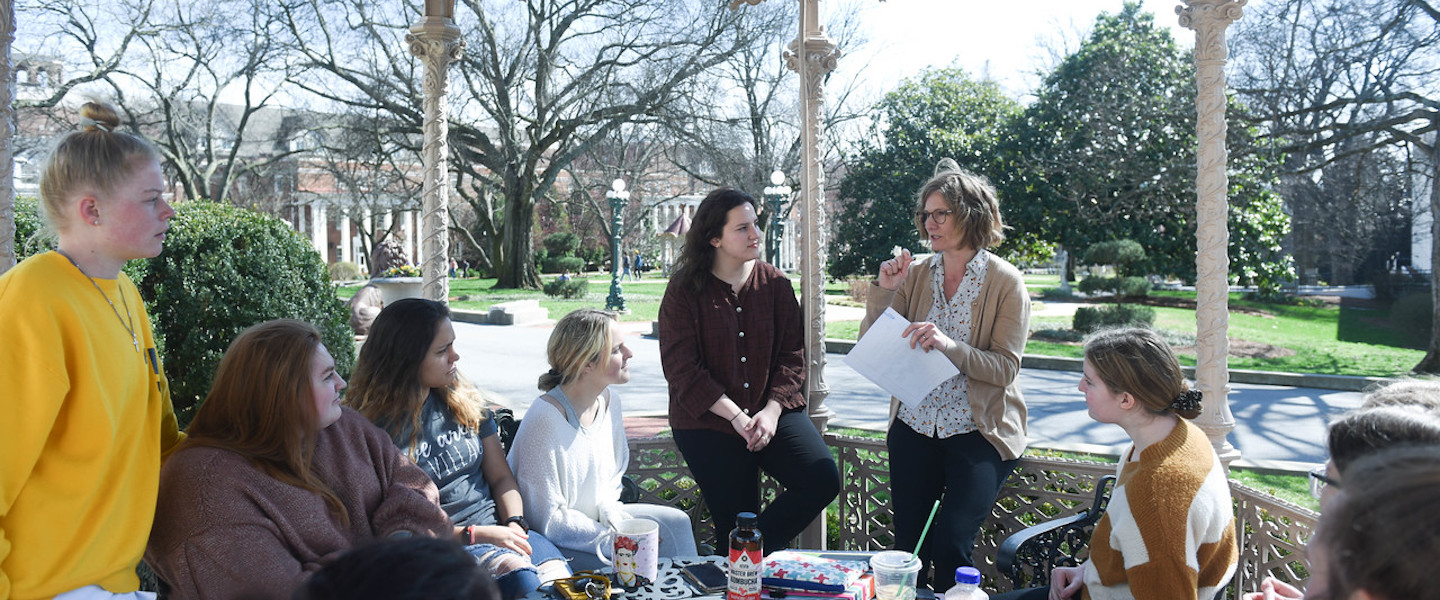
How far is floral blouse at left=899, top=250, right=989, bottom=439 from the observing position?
3459 mm

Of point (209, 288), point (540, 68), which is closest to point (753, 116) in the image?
point (540, 68)

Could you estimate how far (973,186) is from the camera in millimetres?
3498

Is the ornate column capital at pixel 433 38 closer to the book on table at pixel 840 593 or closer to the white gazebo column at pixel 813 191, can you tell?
the white gazebo column at pixel 813 191

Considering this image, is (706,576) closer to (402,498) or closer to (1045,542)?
(402,498)

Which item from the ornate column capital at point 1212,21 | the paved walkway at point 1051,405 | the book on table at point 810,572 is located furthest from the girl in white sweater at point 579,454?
the paved walkway at point 1051,405

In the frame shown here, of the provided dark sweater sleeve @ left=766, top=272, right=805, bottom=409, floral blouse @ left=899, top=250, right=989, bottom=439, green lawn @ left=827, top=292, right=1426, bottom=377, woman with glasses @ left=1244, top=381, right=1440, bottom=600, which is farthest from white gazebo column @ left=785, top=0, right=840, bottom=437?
green lawn @ left=827, top=292, right=1426, bottom=377

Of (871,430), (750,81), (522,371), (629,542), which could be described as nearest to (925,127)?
(750,81)

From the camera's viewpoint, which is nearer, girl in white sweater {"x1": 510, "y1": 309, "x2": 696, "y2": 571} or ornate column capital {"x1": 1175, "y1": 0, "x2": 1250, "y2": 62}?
girl in white sweater {"x1": 510, "y1": 309, "x2": 696, "y2": 571}

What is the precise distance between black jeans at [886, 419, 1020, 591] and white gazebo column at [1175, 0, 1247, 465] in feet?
2.93

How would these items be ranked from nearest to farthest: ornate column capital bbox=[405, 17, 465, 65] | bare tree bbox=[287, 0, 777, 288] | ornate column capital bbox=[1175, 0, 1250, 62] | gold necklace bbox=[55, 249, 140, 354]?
1. gold necklace bbox=[55, 249, 140, 354]
2. ornate column capital bbox=[1175, 0, 1250, 62]
3. ornate column capital bbox=[405, 17, 465, 65]
4. bare tree bbox=[287, 0, 777, 288]

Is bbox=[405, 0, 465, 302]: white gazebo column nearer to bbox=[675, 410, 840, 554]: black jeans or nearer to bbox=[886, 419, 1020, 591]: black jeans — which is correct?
bbox=[675, 410, 840, 554]: black jeans

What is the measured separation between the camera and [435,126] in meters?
4.18

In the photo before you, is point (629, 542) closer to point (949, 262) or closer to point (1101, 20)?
point (949, 262)

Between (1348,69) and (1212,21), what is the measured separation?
1018cm
